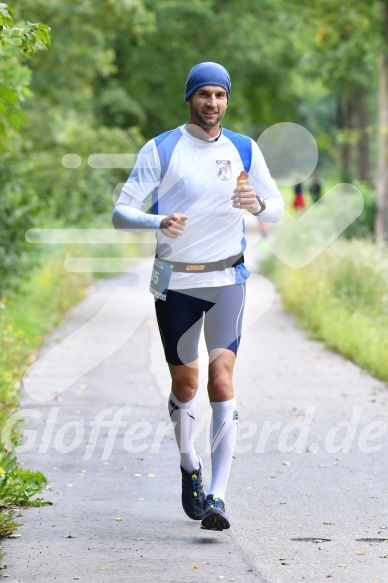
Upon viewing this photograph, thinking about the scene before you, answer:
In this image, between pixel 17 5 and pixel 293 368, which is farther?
pixel 17 5

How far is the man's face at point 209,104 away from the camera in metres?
5.62

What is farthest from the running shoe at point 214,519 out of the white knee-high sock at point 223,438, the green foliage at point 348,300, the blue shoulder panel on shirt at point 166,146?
the green foliage at point 348,300

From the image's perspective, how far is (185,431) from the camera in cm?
599

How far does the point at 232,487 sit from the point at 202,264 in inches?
68.0

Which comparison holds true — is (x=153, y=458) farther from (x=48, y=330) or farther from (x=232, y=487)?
(x=48, y=330)

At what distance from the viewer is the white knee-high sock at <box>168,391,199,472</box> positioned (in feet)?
19.6

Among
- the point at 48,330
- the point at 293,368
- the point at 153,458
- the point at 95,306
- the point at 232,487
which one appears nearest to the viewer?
the point at 232,487

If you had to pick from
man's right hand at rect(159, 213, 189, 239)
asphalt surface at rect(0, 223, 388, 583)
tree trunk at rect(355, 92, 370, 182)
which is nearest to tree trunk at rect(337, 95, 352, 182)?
tree trunk at rect(355, 92, 370, 182)

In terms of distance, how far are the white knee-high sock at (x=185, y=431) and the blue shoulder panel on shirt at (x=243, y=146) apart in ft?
4.01

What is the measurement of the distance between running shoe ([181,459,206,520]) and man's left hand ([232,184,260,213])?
4.53 feet

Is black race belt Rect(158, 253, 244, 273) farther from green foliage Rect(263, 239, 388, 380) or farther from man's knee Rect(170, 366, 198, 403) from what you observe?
green foliage Rect(263, 239, 388, 380)

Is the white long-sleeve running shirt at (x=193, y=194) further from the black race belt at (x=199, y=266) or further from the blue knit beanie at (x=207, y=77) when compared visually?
the blue knit beanie at (x=207, y=77)

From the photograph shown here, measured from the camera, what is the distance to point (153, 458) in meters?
7.71

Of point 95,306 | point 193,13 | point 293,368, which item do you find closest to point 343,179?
point 193,13
